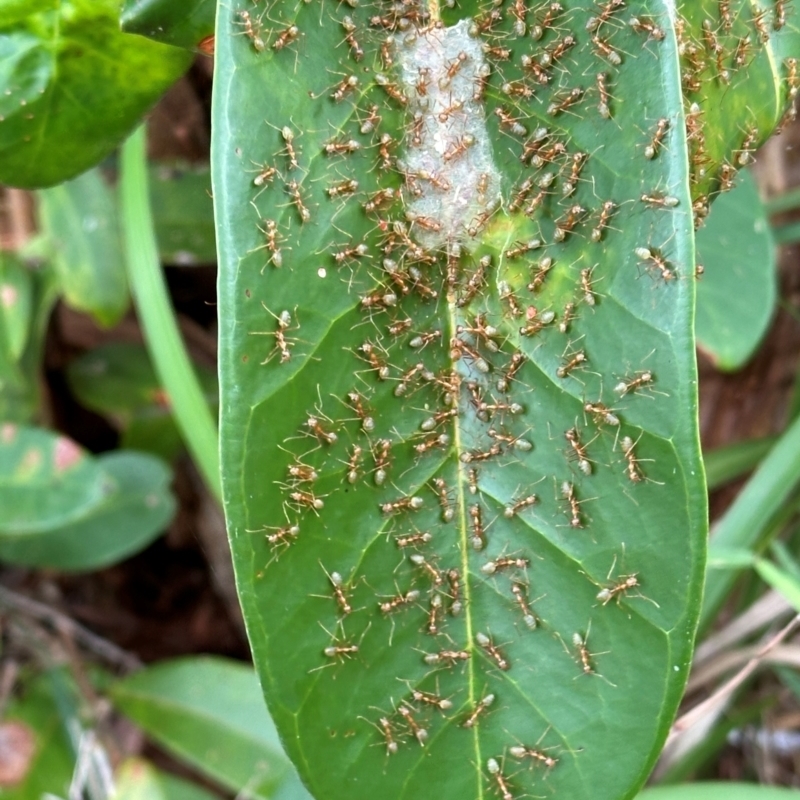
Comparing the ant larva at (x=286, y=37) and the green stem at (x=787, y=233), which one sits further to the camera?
the green stem at (x=787, y=233)

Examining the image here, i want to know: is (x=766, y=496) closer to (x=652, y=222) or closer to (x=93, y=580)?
(x=652, y=222)

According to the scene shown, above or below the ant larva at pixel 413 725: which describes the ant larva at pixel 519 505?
above

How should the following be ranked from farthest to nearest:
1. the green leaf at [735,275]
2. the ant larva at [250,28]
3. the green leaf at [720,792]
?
the green leaf at [735,275] < the green leaf at [720,792] < the ant larva at [250,28]

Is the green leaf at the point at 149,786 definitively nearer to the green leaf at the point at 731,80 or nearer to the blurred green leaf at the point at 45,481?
the blurred green leaf at the point at 45,481

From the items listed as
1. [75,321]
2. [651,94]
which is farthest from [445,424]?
[75,321]

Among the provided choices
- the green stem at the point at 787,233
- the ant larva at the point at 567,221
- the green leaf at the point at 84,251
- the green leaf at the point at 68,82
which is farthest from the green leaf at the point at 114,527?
the green stem at the point at 787,233

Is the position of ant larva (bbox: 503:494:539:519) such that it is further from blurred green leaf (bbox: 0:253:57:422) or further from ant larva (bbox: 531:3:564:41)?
blurred green leaf (bbox: 0:253:57:422)

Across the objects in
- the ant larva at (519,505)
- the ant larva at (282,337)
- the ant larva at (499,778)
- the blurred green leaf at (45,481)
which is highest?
the ant larva at (282,337)
